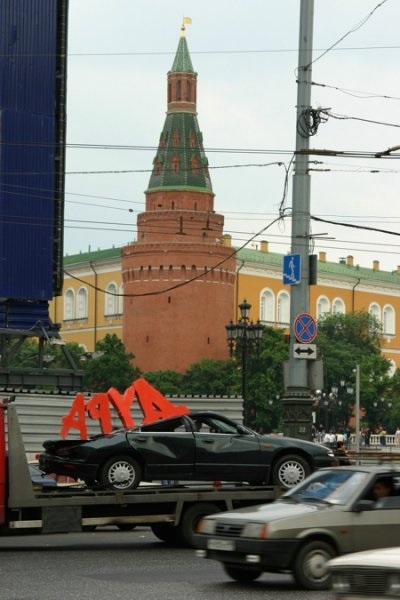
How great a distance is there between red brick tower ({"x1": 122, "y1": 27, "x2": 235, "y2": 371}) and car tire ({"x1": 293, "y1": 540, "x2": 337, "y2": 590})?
115 m

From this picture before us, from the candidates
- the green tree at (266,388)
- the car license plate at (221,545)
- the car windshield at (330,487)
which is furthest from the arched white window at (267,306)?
the car license plate at (221,545)

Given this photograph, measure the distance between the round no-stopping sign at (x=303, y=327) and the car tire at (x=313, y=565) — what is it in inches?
398

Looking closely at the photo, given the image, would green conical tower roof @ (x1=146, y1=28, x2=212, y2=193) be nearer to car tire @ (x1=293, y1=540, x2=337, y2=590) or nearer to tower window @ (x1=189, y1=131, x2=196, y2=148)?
tower window @ (x1=189, y1=131, x2=196, y2=148)

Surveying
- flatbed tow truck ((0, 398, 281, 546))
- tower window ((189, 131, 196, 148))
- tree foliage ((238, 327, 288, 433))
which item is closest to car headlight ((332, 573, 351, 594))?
flatbed tow truck ((0, 398, 281, 546))

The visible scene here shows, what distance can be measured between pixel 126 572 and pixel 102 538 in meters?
6.09

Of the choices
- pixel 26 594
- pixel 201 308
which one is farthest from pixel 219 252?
pixel 26 594

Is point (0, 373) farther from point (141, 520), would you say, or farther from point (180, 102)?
point (180, 102)

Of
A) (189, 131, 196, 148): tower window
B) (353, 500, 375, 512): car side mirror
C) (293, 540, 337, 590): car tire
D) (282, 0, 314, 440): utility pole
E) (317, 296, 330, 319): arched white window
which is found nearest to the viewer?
(293, 540, 337, 590): car tire

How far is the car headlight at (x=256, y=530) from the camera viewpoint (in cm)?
1656

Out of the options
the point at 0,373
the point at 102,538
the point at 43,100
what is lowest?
the point at 102,538

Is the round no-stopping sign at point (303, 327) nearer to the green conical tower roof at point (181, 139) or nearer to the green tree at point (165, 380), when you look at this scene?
the green conical tower roof at point (181, 139)

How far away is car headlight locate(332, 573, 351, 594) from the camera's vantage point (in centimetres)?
→ 1234

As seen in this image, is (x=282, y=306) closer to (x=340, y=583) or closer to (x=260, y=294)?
(x=260, y=294)

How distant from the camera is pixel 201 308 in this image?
134250 mm
